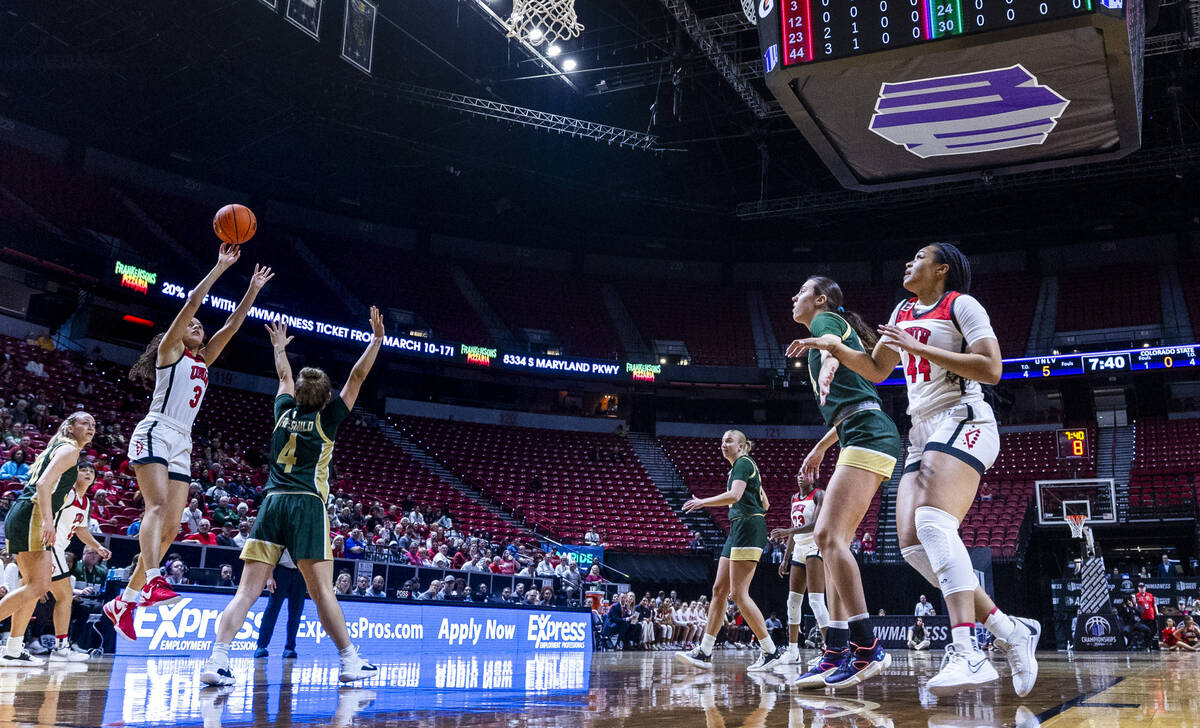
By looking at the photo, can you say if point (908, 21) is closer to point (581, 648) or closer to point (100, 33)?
point (581, 648)


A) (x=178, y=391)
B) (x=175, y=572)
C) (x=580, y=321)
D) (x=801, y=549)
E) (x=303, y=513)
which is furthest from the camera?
(x=580, y=321)

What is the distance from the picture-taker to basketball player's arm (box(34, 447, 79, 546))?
252 inches

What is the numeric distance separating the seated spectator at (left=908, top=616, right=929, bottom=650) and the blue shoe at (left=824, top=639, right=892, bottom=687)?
15.6 meters

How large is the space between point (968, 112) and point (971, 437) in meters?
4.64

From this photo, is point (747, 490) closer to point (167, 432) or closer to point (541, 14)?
point (167, 432)

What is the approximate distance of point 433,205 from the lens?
3156cm

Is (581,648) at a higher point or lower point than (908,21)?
lower

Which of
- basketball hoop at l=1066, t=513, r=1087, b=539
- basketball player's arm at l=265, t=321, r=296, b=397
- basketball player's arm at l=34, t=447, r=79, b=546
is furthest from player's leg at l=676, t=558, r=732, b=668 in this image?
basketball hoop at l=1066, t=513, r=1087, b=539

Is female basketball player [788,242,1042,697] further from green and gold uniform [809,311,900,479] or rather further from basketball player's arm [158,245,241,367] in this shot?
basketball player's arm [158,245,241,367]

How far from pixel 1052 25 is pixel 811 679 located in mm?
4820

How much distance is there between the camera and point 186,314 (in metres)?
5.40

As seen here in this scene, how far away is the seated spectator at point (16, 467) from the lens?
1127 cm

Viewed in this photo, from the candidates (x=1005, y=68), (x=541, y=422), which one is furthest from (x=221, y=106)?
(x=1005, y=68)

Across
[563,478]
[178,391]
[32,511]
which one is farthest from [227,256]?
[563,478]
